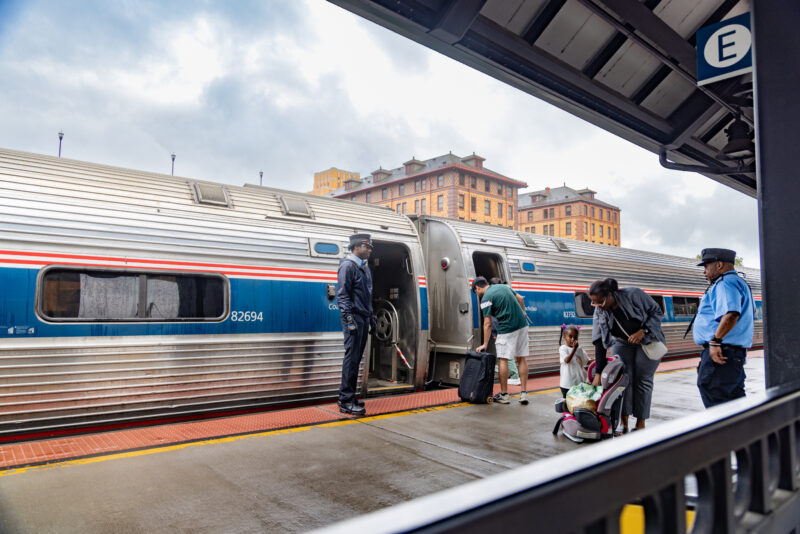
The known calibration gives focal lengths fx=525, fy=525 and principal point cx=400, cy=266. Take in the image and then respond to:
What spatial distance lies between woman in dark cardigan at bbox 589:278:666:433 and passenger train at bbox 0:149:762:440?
312cm

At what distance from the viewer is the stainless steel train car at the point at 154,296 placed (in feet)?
15.8

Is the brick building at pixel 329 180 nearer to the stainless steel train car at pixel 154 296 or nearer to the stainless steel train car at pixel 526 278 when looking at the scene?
the stainless steel train car at pixel 526 278

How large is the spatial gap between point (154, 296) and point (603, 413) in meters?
4.68

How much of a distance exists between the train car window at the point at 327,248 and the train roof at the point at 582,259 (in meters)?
2.45

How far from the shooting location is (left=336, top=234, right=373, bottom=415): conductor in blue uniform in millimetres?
6047

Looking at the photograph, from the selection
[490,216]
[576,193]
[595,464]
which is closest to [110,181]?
[595,464]

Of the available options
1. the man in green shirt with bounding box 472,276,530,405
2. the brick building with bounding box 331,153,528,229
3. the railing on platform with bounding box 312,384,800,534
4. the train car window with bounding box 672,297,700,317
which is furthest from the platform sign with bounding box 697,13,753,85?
the brick building with bounding box 331,153,528,229

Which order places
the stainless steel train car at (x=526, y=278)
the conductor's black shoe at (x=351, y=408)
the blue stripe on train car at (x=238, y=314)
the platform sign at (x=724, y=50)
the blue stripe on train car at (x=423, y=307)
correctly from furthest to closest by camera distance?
the stainless steel train car at (x=526, y=278)
the blue stripe on train car at (x=423, y=307)
the conductor's black shoe at (x=351, y=408)
the blue stripe on train car at (x=238, y=314)
the platform sign at (x=724, y=50)

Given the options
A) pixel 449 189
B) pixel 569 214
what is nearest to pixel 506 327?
pixel 449 189

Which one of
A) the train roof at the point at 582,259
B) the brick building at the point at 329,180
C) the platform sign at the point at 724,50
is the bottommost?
the train roof at the point at 582,259

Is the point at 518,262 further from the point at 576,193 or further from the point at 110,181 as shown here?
the point at 576,193

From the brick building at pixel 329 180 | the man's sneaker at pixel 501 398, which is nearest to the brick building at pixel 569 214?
the brick building at pixel 329 180

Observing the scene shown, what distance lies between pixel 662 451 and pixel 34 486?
161 inches

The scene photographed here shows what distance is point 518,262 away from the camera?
970 cm
